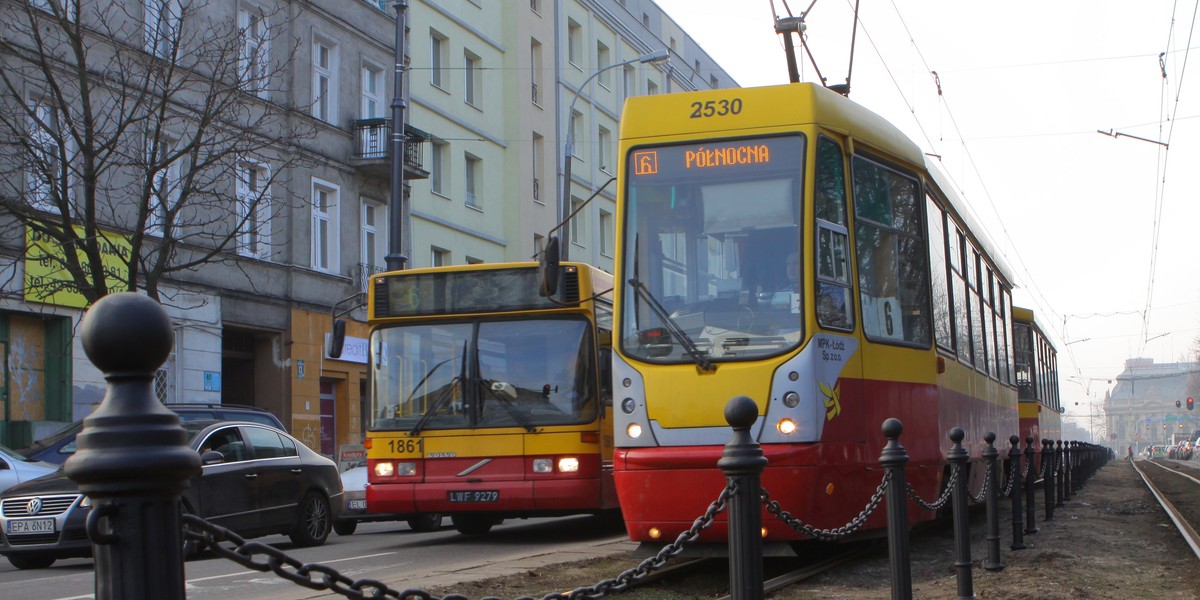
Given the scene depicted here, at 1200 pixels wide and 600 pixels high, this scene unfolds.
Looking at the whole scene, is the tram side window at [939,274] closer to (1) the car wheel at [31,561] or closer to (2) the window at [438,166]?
(1) the car wheel at [31,561]

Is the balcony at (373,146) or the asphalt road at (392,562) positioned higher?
→ the balcony at (373,146)

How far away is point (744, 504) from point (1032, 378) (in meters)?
21.8

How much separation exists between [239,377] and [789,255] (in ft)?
62.8

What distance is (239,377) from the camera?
26.6m

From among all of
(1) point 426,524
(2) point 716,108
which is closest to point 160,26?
(1) point 426,524

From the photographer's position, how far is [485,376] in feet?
45.1

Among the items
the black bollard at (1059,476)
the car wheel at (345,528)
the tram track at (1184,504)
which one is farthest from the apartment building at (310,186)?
the black bollard at (1059,476)

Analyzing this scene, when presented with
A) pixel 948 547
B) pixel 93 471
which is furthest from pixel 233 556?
pixel 948 547

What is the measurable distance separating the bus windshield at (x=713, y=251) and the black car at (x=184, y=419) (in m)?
7.00

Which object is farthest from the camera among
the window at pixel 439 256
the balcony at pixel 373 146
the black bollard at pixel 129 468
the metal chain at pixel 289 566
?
the window at pixel 439 256

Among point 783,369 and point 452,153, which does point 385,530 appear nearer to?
point 783,369

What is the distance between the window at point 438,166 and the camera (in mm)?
33969

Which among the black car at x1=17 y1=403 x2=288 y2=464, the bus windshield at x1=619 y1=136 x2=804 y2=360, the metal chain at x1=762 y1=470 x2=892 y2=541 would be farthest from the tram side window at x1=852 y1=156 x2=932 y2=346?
the black car at x1=17 y1=403 x2=288 y2=464

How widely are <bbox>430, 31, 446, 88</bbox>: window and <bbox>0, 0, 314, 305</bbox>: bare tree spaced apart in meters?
7.78
